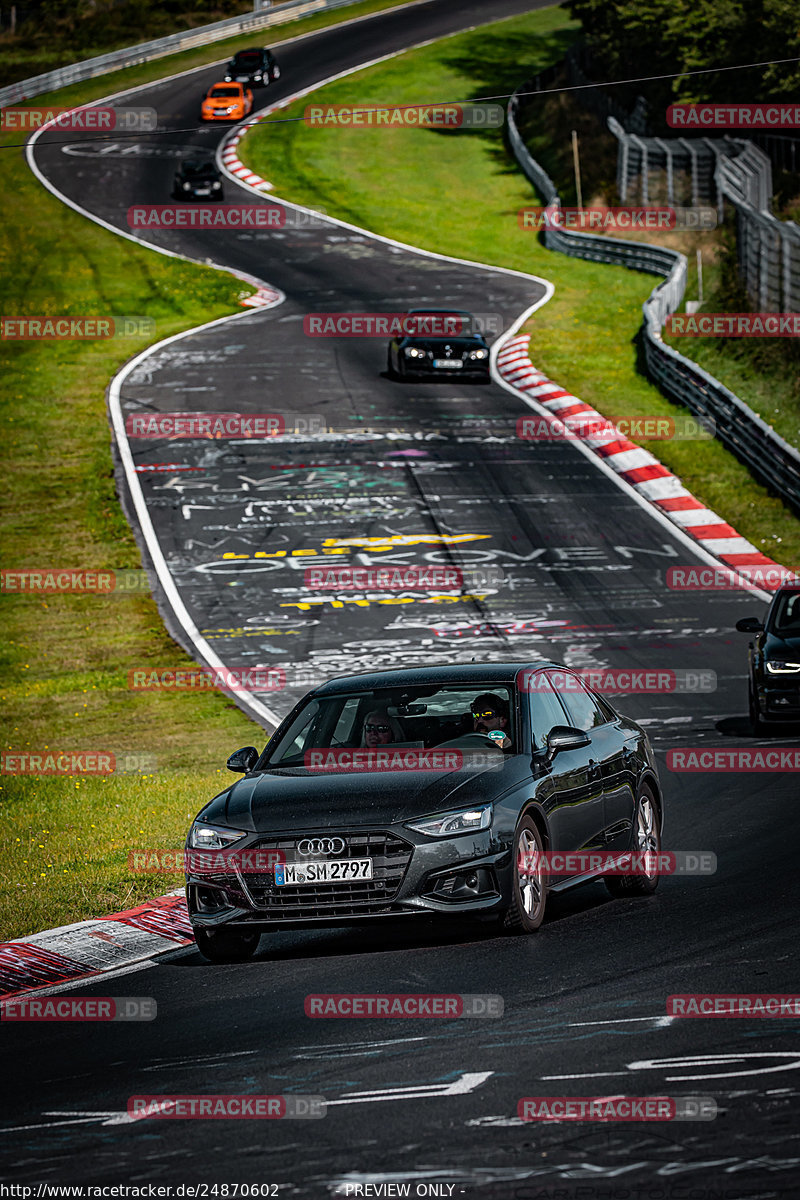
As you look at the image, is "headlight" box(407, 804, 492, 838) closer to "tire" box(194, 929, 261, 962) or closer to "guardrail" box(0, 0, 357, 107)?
"tire" box(194, 929, 261, 962)

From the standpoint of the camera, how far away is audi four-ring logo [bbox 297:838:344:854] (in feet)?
28.1

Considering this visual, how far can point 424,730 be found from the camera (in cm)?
968

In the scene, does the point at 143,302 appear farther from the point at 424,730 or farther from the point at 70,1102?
the point at 70,1102

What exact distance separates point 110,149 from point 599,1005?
66.5 metres

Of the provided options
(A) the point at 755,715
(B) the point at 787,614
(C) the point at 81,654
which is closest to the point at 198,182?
(C) the point at 81,654

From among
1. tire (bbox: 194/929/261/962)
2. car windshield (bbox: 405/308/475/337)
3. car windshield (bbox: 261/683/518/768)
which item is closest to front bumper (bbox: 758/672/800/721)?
car windshield (bbox: 261/683/518/768)

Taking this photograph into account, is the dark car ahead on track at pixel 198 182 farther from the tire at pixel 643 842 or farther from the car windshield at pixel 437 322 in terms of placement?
the tire at pixel 643 842

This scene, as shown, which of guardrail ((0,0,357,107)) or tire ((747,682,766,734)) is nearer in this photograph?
tire ((747,682,766,734))

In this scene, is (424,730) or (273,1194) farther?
(424,730)

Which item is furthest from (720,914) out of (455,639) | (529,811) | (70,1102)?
(455,639)

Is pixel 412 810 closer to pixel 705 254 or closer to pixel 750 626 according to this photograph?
pixel 750 626

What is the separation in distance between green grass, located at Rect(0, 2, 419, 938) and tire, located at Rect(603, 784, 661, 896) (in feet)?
9.36

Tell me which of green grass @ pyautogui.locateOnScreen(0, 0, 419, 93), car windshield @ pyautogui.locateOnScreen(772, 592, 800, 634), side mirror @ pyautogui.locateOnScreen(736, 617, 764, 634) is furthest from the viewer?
green grass @ pyautogui.locateOnScreen(0, 0, 419, 93)

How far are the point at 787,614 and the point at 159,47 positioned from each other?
75.9 m
